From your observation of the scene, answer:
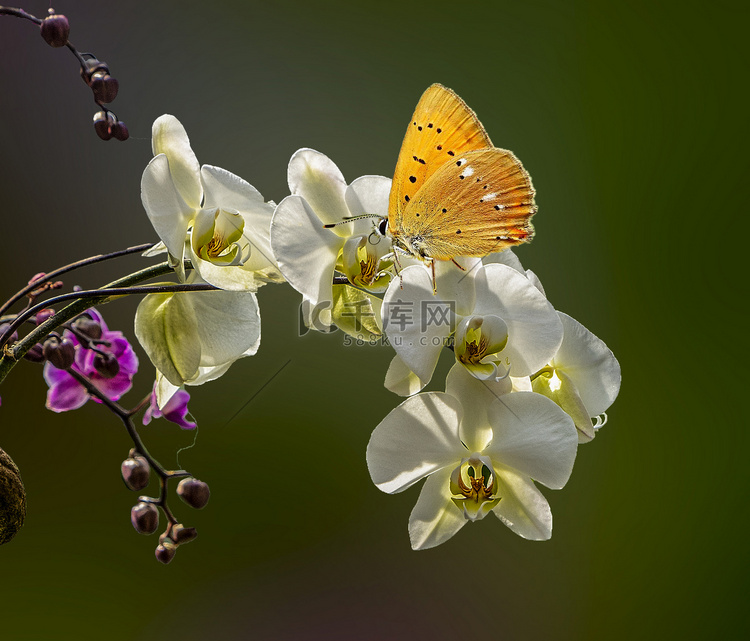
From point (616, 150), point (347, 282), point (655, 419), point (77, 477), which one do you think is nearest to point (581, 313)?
point (655, 419)

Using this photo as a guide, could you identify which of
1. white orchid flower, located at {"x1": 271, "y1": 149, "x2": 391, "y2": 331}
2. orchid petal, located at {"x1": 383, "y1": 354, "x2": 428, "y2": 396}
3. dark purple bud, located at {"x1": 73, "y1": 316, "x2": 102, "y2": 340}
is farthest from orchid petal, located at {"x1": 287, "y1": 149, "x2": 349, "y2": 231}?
dark purple bud, located at {"x1": 73, "y1": 316, "x2": 102, "y2": 340}

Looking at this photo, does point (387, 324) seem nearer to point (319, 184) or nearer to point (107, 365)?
point (319, 184)

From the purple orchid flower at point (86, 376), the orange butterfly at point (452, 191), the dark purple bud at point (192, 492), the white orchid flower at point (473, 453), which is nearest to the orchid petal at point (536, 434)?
the white orchid flower at point (473, 453)

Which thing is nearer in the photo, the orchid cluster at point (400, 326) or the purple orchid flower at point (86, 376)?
the orchid cluster at point (400, 326)

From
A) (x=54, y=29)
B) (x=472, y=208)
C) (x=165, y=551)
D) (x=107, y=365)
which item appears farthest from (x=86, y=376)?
(x=472, y=208)

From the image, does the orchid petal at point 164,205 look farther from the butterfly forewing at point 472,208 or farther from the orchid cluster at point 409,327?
the butterfly forewing at point 472,208

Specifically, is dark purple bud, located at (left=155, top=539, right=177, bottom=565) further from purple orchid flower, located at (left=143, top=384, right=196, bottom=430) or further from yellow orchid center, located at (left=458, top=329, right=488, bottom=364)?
yellow orchid center, located at (left=458, top=329, right=488, bottom=364)
